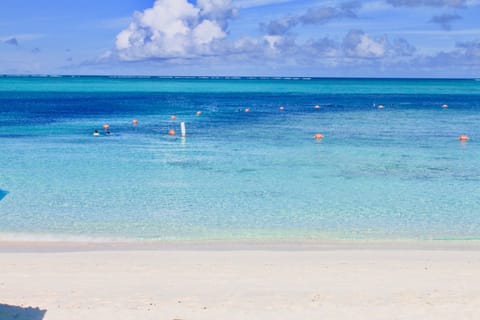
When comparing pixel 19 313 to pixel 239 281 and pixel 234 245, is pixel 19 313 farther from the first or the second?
pixel 234 245

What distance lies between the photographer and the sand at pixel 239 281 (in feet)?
35.6

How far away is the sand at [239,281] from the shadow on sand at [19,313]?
0.6 inches

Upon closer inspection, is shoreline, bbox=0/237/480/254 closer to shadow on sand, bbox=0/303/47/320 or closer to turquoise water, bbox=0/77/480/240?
turquoise water, bbox=0/77/480/240

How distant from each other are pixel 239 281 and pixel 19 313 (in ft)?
14.0

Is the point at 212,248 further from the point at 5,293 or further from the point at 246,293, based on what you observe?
the point at 5,293

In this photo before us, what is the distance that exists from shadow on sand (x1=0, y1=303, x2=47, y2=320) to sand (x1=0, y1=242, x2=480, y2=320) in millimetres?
16

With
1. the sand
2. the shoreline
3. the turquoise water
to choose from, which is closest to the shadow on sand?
the sand

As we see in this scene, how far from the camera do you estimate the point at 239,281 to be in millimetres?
12664

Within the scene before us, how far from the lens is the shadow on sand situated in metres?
10.2

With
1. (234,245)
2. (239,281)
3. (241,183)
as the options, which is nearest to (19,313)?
(239,281)

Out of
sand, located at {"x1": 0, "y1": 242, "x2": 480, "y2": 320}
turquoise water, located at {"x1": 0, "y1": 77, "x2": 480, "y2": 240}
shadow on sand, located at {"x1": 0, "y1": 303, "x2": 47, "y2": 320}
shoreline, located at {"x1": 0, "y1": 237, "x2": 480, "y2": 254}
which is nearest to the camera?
shadow on sand, located at {"x1": 0, "y1": 303, "x2": 47, "y2": 320}

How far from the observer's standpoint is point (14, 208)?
2003cm

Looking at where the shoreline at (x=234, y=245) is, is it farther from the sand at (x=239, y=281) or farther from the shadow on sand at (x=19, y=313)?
the shadow on sand at (x=19, y=313)

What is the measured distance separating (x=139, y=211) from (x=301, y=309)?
992 centimetres
